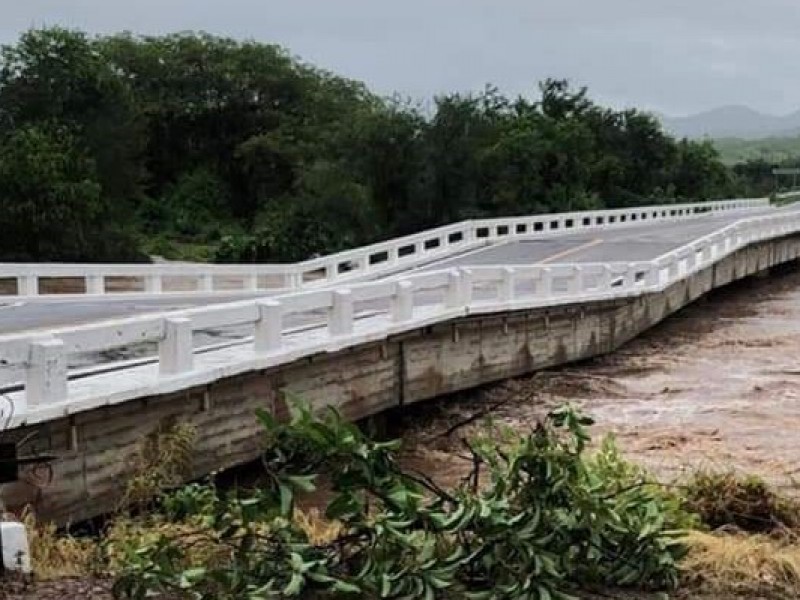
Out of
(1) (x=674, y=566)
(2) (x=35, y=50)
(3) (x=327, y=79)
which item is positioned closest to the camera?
(1) (x=674, y=566)

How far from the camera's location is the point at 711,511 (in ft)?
28.2

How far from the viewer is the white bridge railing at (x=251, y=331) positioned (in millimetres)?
9914

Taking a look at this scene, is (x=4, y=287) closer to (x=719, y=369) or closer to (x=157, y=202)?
(x=719, y=369)

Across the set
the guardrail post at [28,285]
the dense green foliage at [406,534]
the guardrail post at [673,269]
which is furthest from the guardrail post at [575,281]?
the dense green foliage at [406,534]

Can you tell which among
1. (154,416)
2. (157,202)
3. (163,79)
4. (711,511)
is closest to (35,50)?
(157,202)

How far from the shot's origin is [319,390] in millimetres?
15148

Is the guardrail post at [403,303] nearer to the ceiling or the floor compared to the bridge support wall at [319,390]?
nearer to the ceiling

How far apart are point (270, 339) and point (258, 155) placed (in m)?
55.2

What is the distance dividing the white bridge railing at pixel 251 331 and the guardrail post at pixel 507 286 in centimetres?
2

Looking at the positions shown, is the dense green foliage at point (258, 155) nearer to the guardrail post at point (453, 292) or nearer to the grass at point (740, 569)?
the guardrail post at point (453, 292)

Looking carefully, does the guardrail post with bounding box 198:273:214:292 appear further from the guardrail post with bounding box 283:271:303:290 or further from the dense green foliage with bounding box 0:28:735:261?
the dense green foliage with bounding box 0:28:735:261

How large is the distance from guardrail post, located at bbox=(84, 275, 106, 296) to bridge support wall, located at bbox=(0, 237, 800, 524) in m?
8.51

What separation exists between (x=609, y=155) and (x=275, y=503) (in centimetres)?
7088

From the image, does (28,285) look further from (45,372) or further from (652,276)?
(45,372)
